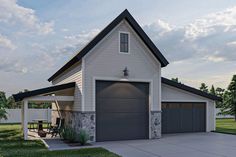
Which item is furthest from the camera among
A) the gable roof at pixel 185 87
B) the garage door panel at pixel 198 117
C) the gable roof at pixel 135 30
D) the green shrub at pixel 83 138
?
the garage door panel at pixel 198 117

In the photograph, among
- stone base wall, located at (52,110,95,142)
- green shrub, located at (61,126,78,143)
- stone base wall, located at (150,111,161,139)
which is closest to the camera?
green shrub, located at (61,126,78,143)

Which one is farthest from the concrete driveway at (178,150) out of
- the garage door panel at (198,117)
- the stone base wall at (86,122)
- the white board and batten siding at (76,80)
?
the garage door panel at (198,117)

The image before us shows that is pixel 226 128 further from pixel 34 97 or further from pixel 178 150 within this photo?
pixel 34 97

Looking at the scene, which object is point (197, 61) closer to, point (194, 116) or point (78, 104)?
point (194, 116)

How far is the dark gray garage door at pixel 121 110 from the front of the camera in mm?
14070

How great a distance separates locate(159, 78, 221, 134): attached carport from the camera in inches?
689

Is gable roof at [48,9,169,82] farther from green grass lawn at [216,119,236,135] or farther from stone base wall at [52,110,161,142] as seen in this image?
green grass lawn at [216,119,236,135]

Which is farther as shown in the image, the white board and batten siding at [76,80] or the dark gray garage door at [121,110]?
the dark gray garage door at [121,110]

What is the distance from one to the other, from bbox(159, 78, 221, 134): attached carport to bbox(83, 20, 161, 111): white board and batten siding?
6.70ft

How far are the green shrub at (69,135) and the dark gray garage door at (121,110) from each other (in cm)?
134

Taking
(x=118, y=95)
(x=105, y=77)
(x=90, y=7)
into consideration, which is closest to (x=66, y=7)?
(x=90, y=7)

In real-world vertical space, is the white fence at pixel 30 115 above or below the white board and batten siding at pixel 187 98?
below

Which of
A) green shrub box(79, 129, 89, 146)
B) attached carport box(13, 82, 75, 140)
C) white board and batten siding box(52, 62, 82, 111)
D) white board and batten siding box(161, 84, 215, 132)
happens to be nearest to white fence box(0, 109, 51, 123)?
white board and batten siding box(52, 62, 82, 111)

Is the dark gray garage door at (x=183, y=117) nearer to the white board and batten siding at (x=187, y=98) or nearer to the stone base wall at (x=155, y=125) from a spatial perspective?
the white board and batten siding at (x=187, y=98)
